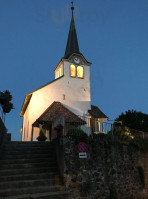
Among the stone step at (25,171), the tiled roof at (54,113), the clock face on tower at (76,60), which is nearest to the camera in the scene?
the stone step at (25,171)

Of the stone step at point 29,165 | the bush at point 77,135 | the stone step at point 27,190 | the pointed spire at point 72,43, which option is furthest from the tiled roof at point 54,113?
the pointed spire at point 72,43

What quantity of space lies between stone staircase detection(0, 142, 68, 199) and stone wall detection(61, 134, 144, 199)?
0.81 m

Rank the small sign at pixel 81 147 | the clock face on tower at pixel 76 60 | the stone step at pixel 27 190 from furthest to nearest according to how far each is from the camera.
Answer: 1. the clock face on tower at pixel 76 60
2. the small sign at pixel 81 147
3. the stone step at pixel 27 190

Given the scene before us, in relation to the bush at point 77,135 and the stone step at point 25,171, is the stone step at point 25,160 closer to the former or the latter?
the stone step at point 25,171

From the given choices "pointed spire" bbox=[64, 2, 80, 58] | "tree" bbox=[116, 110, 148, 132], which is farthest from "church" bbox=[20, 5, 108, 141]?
"tree" bbox=[116, 110, 148, 132]

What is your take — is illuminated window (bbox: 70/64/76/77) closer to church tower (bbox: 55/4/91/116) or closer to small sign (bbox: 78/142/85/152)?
church tower (bbox: 55/4/91/116)

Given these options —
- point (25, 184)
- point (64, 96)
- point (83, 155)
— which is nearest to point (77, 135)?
point (83, 155)

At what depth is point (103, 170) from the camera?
8.38 meters

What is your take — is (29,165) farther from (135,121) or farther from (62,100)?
(135,121)

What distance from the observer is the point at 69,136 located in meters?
8.01

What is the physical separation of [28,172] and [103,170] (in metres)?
3.37

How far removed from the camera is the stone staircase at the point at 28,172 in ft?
21.3

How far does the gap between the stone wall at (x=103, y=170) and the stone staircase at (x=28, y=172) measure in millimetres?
810

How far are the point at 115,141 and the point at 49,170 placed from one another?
3711 millimetres
